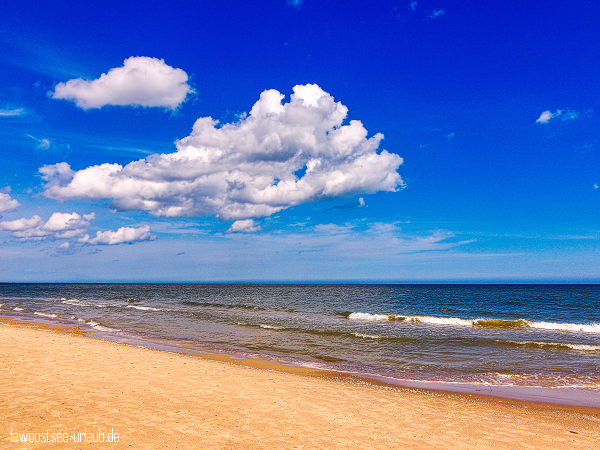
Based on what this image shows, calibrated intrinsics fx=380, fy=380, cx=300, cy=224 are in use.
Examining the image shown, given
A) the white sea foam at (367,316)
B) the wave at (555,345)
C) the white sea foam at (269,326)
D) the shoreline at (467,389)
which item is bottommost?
the white sea foam at (367,316)

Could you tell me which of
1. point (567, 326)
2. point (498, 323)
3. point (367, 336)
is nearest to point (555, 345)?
point (367, 336)

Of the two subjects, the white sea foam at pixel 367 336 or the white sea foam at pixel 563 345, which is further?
the white sea foam at pixel 367 336

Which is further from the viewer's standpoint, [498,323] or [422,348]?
[498,323]

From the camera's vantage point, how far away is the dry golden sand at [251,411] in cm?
780

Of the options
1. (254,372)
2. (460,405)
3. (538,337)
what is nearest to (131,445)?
(254,372)

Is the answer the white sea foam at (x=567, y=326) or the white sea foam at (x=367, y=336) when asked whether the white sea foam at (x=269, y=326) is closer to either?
the white sea foam at (x=367, y=336)

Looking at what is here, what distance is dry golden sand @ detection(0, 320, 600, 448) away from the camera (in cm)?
780

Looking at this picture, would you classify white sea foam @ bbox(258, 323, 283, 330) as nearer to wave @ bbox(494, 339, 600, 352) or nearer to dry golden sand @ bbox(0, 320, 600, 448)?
wave @ bbox(494, 339, 600, 352)

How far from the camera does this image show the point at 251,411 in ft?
31.1

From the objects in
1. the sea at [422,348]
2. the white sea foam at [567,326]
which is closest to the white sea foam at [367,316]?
the sea at [422,348]

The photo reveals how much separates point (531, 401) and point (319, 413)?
7.63 m

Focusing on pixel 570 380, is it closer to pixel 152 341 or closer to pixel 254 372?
pixel 254 372

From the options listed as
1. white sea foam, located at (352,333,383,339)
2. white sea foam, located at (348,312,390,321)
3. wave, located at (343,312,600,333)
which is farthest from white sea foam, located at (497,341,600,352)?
white sea foam, located at (348,312,390,321)

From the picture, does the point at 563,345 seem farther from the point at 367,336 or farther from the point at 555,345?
the point at 367,336
